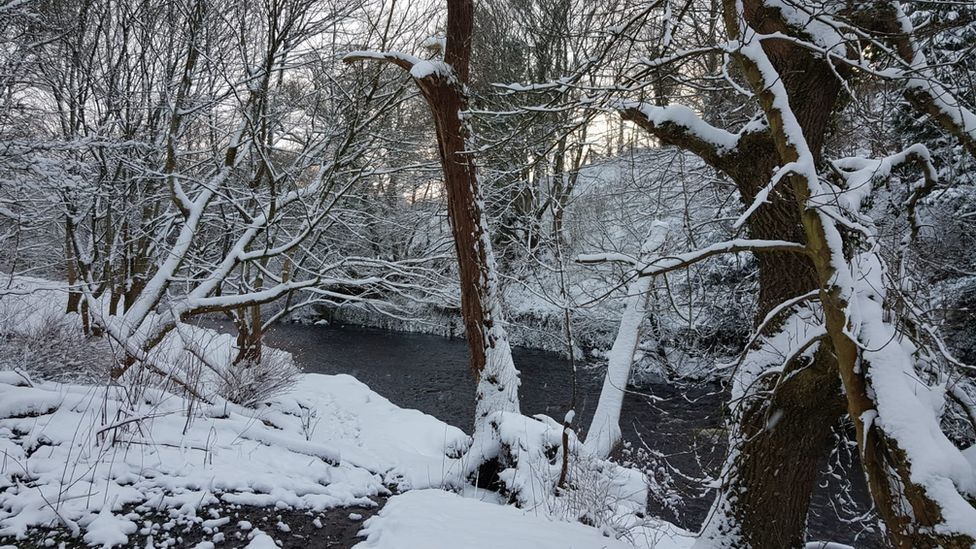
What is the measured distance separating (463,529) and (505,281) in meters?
5.97

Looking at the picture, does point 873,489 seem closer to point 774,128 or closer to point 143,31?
point 774,128

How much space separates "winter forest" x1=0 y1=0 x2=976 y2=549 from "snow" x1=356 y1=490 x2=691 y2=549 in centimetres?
3

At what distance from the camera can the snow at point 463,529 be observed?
10.2 feet

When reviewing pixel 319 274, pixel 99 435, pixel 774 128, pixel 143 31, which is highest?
pixel 143 31

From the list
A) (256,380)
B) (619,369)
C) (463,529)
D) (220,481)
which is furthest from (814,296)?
(256,380)

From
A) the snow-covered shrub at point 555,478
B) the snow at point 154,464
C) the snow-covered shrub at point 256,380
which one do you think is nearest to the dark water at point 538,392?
the snow-covered shrub at point 555,478

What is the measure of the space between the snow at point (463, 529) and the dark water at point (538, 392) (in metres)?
2.89

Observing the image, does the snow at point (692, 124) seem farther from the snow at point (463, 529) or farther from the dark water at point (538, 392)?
the dark water at point (538, 392)

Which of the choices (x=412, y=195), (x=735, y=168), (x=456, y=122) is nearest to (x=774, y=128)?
(x=735, y=168)

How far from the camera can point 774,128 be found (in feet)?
7.98

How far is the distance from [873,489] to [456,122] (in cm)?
488

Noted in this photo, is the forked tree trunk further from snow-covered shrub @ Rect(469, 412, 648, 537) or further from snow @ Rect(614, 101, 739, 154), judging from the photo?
snow @ Rect(614, 101, 739, 154)

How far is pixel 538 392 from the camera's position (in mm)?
12164

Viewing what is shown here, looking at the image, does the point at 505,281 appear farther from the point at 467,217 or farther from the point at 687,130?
the point at 687,130
